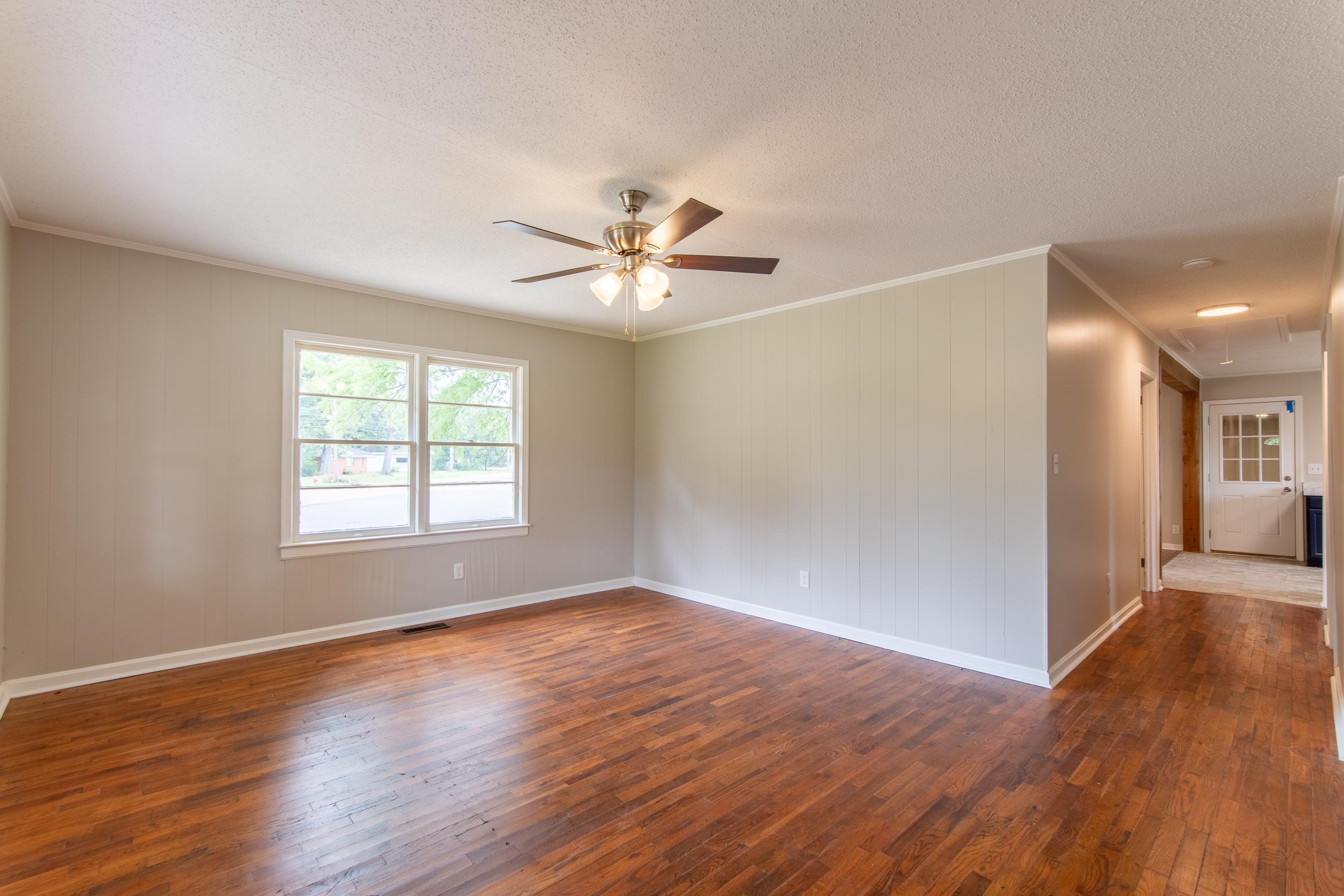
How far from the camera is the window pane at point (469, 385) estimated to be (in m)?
4.90

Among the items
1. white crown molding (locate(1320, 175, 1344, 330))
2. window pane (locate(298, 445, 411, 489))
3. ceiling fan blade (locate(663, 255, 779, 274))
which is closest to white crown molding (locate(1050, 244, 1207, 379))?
white crown molding (locate(1320, 175, 1344, 330))

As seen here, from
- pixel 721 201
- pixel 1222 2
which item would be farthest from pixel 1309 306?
pixel 721 201

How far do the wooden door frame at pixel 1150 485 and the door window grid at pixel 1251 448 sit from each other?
135 inches

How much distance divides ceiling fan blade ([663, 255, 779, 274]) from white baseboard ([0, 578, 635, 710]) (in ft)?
11.4

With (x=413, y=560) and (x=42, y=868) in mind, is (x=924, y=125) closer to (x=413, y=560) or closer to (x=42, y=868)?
(x=42, y=868)

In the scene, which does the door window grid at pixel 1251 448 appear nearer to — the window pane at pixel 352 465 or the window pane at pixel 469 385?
the window pane at pixel 469 385

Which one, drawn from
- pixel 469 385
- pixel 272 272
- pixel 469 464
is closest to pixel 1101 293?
pixel 469 385

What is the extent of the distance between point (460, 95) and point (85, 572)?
11.6 feet

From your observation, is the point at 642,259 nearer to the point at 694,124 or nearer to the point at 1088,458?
the point at 694,124

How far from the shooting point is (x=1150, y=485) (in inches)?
225

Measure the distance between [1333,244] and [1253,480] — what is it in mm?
6437

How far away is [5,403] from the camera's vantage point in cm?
315

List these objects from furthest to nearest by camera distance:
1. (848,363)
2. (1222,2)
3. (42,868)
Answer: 1. (848,363)
2. (42,868)
3. (1222,2)

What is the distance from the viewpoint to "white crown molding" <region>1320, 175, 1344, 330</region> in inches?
103
